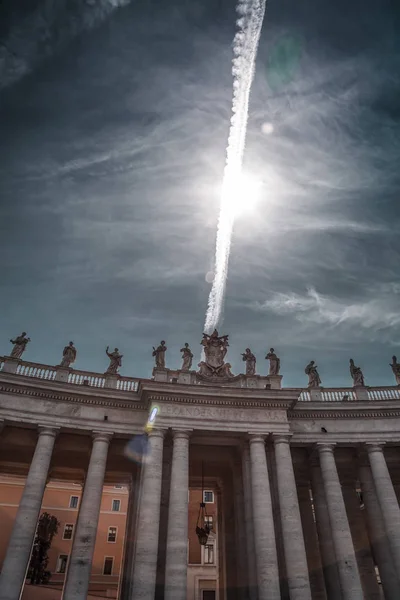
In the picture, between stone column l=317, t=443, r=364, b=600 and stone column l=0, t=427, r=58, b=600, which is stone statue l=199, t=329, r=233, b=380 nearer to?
stone column l=317, t=443, r=364, b=600

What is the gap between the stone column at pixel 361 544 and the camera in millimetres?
28797

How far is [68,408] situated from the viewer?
27.7 metres

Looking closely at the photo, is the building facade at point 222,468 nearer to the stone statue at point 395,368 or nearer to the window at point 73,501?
the stone statue at point 395,368

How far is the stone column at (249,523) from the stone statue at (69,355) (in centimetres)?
1392

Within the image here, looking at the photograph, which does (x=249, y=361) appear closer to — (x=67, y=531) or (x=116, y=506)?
(x=116, y=506)

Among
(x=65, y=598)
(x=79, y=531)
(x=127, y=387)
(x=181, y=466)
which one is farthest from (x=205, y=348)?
(x=65, y=598)

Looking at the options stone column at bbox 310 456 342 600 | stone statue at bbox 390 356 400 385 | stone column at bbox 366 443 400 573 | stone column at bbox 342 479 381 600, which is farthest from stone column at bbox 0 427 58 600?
stone statue at bbox 390 356 400 385

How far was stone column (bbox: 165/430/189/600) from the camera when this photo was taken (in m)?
22.1

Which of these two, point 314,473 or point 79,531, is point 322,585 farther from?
point 79,531

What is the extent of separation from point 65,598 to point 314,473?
18.4 meters

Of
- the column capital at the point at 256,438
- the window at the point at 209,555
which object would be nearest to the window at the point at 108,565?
the window at the point at 209,555

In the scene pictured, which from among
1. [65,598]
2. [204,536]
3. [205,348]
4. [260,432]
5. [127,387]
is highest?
[205,348]

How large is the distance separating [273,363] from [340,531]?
11831 mm

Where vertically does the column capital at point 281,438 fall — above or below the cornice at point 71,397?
below
